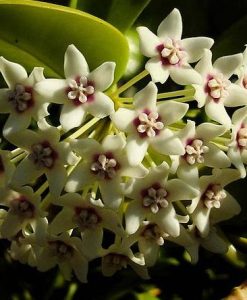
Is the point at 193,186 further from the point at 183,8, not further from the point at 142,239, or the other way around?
the point at 183,8

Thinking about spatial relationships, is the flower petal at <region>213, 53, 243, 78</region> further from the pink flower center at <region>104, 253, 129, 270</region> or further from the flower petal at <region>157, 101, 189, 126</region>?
the pink flower center at <region>104, 253, 129, 270</region>

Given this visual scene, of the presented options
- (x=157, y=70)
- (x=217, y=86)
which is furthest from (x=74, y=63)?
(x=217, y=86)

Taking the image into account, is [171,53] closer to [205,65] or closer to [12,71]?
[205,65]

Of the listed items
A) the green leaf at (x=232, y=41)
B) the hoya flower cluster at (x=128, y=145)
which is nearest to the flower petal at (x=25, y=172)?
the hoya flower cluster at (x=128, y=145)

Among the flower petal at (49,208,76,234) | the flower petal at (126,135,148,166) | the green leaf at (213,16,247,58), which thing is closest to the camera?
the flower petal at (126,135,148,166)

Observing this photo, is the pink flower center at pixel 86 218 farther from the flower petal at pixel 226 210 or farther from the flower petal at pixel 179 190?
the flower petal at pixel 226 210

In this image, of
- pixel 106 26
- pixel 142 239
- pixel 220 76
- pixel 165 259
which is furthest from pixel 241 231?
pixel 106 26

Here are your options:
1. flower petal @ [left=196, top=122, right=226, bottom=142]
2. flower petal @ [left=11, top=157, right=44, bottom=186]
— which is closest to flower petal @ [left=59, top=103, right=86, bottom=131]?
flower petal @ [left=11, top=157, right=44, bottom=186]
